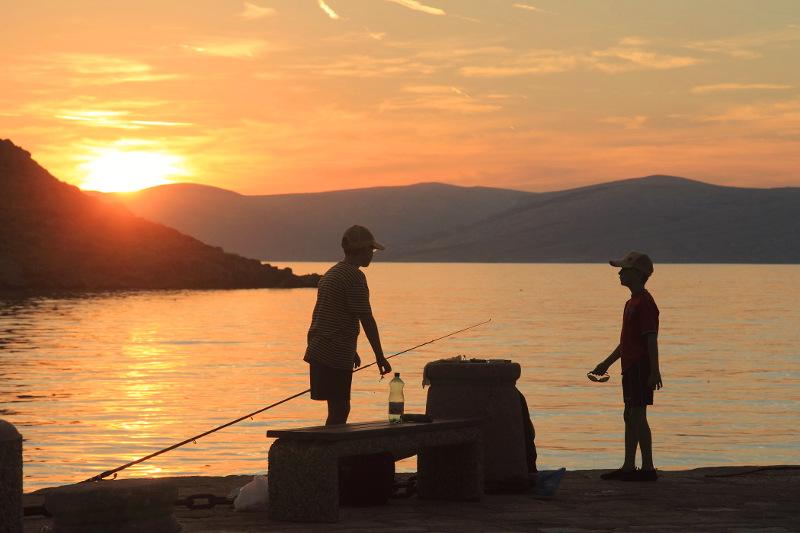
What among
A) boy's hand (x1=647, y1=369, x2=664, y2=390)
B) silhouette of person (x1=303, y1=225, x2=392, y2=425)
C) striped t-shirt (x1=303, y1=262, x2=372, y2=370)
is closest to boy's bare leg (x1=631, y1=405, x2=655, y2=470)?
boy's hand (x1=647, y1=369, x2=664, y2=390)

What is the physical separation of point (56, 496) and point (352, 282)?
2849 millimetres

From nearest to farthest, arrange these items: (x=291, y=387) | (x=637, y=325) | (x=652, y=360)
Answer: (x=652, y=360), (x=637, y=325), (x=291, y=387)

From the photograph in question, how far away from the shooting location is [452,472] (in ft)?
29.6

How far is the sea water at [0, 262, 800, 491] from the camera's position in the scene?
626 inches

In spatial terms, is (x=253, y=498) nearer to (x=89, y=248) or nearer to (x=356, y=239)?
(x=356, y=239)

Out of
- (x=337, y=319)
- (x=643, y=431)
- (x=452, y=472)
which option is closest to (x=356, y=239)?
(x=337, y=319)

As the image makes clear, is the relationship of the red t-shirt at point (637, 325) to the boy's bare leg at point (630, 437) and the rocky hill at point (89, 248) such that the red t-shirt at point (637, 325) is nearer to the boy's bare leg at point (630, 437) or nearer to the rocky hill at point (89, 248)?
the boy's bare leg at point (630, 437)

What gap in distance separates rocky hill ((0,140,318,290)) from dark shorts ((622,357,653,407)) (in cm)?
10160

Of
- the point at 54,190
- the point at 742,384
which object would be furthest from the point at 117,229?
the point at 742,384

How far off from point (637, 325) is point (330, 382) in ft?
8.69

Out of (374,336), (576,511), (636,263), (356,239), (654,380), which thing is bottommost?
(576,511)

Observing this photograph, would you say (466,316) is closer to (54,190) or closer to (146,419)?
(146,419)

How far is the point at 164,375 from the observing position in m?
29.0

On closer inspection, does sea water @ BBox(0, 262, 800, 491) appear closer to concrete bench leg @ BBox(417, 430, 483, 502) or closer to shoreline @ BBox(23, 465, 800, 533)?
shoreline @ BBox(23, 465, 800, 533)
